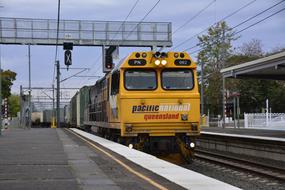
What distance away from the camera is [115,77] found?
59.0 ft

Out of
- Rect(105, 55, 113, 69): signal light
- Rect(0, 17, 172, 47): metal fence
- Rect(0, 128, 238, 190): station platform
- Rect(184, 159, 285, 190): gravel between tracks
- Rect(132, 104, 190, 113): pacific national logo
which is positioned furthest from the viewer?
Rect(0, 17, 172, 47): metal fence

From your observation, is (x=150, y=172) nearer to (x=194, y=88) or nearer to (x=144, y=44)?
(x=194, y=88)

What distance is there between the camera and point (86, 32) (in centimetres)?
4209

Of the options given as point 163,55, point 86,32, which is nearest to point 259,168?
point 163,55

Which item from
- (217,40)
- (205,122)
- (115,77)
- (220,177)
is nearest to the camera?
(220,177)

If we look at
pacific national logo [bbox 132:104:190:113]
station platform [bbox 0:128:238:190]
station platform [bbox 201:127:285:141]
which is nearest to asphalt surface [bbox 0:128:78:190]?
station platform [bbox 0:128:238:190]

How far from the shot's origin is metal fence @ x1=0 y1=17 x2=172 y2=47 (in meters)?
40.9

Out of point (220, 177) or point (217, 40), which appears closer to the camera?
point (220, 177)

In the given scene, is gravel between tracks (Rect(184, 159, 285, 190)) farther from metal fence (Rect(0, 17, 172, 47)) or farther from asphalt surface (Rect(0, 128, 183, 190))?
metal fence (Rect(0, 17, 172, 47))

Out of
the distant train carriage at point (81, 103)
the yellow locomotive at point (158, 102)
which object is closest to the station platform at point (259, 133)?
the yellow locomotive at point (158, 102)

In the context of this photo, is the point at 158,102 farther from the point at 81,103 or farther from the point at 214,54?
the point at 214,54

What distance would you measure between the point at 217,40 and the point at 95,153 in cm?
5110

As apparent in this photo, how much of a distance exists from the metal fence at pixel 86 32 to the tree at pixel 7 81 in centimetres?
4062

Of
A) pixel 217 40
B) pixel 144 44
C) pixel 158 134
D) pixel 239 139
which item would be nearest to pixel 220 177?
pixel 158 134
